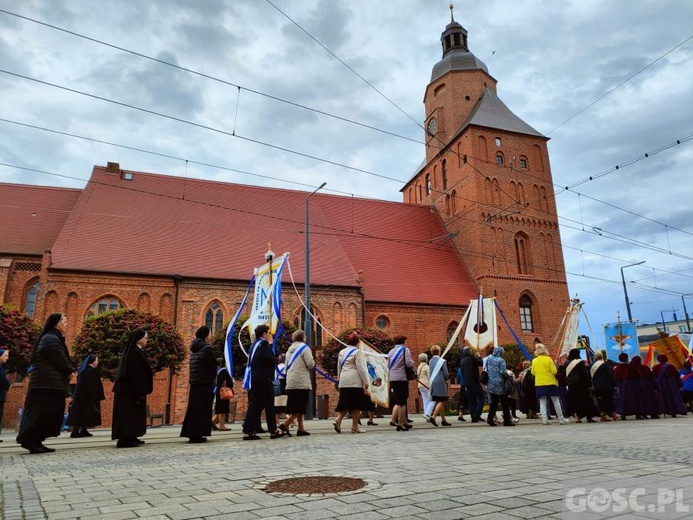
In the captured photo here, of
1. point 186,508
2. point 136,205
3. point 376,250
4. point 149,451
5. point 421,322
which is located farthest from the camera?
point 376,250

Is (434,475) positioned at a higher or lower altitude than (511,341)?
lower

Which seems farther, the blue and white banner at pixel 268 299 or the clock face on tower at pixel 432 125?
the clock face on tower at pixel 432 125

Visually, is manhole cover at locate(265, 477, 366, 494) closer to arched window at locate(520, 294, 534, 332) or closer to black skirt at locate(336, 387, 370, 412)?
black skirt at locate(336, 387, 370, 412)

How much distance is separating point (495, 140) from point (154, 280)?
896 inches

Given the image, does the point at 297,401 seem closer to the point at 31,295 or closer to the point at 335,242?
the point at 31,295

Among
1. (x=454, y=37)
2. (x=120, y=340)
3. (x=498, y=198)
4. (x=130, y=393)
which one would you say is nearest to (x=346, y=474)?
(x=130, y=393)

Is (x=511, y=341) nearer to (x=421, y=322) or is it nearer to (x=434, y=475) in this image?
(x=421, y=322)

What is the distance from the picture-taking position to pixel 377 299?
2728 cm

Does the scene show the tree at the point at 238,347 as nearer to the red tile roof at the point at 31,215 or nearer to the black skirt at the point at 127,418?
the red tile roof at the point at 31,215

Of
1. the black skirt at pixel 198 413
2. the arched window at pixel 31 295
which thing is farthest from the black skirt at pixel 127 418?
the arched window at pixel 31 295

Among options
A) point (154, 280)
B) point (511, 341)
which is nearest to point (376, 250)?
point (511, 341)

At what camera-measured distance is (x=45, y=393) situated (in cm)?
700

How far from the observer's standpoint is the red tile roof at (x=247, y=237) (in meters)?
23.7

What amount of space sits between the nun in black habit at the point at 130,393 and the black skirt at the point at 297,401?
2404 mm
